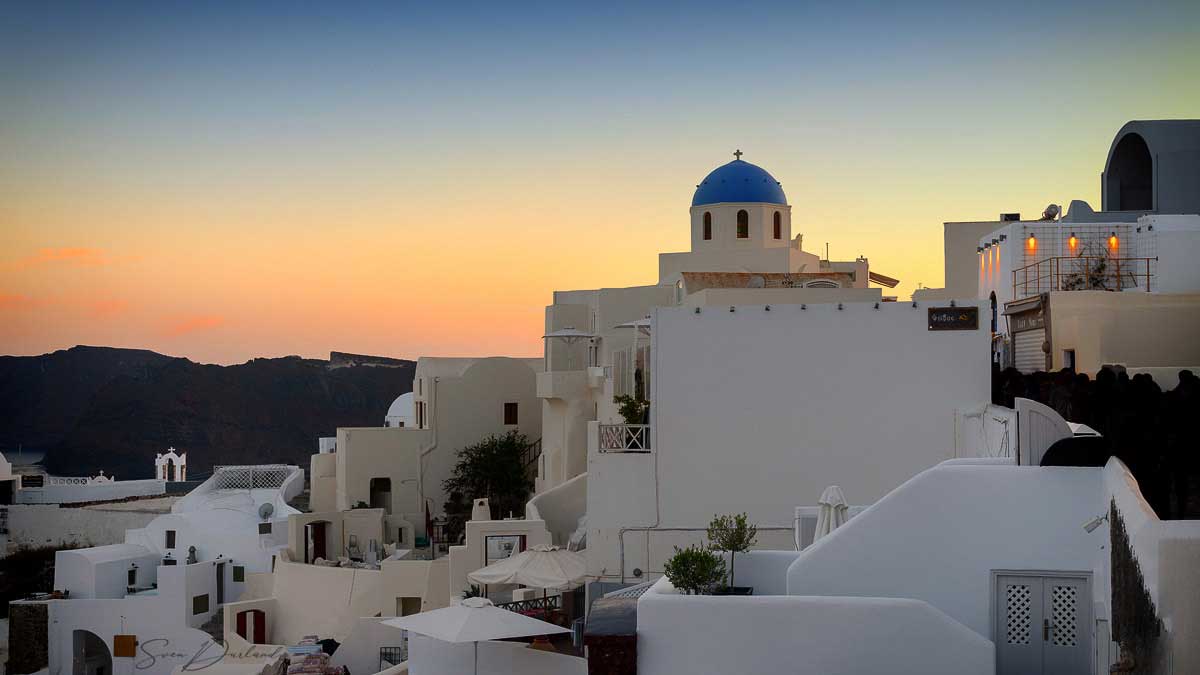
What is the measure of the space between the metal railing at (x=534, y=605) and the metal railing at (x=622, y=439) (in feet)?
8.14

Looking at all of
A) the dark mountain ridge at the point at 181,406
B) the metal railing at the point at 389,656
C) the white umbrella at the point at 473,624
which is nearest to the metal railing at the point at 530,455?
the metal railing at the point at 389,656

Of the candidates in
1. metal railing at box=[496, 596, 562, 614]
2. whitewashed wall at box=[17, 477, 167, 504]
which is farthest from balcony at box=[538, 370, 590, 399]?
whitewashed wall at box=[17, 477, 167, 504]

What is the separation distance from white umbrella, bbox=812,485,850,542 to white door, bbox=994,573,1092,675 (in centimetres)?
293

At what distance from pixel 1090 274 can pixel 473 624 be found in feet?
48.6

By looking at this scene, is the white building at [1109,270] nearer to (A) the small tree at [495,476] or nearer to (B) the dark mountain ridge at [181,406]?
(A) the small tree at [495,476]

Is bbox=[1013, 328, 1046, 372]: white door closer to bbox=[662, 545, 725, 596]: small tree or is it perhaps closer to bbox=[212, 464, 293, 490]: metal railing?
bbox=[662, 545, 725, 596]: small tree

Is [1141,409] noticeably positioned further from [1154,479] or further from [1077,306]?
[1077,306]

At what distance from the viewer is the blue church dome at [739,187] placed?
37125 mm

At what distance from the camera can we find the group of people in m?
9.66

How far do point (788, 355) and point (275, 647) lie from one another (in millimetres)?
14011

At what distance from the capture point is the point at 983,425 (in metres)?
16.7

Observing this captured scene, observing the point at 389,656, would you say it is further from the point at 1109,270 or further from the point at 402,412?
the point at 402,412

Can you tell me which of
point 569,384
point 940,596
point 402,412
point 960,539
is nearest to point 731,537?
point 940,596

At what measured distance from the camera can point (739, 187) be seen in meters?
37.4
